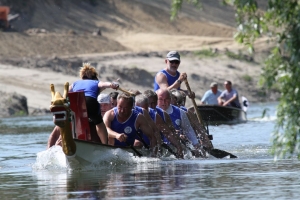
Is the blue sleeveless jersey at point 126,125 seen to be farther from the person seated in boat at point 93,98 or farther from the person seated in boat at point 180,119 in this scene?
the person seated in boat at point 180,119

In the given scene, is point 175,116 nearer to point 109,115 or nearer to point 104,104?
point 104,104

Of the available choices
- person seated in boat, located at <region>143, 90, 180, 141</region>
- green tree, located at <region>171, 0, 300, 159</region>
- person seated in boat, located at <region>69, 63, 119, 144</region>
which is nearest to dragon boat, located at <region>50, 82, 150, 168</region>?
person seated in boat, located at <region>69, 63, 119, 144</region>

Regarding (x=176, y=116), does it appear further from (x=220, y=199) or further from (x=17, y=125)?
(x=17, y=125)

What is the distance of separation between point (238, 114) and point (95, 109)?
14987 millimetres

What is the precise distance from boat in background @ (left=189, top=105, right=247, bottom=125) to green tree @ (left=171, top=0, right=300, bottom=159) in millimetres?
18045

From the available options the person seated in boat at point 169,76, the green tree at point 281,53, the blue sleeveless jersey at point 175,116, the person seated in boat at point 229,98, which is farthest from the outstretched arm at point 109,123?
the person seated in boat at point 229,98

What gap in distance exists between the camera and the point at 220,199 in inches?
420

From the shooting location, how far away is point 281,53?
30.9ft

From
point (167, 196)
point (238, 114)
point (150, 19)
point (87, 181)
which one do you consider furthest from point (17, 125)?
point (150, 19)

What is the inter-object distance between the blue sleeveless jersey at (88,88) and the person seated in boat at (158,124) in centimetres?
73

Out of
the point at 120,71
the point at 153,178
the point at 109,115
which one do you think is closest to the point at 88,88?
the point at 109,115

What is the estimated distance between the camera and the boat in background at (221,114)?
92.8ft

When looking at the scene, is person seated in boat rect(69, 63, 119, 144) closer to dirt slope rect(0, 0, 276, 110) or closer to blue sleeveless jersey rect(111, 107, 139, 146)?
blue sleeveless jersey rect(111, 107, 139, 146)

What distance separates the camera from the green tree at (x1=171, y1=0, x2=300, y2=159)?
30.7 ft
